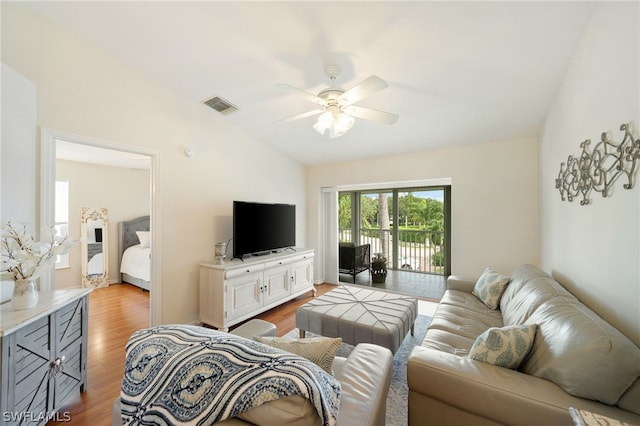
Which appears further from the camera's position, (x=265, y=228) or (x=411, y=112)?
(x=265, y=228)

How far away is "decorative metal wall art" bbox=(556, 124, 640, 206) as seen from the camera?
1233 mm

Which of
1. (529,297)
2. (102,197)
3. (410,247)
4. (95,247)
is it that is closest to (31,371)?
(529,297)

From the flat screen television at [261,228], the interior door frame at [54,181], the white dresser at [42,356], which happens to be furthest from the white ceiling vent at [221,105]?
the white dresser at [42,356]

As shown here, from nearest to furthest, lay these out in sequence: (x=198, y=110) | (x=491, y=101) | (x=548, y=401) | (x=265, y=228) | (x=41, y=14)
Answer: (x=548, y=401)
(x=41, y=14)
(x=491, y=101)
(x=198, y=110)
(x=265, y=228)

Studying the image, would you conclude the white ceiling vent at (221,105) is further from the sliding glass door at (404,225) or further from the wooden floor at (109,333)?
the sliding glass door at (404,225)

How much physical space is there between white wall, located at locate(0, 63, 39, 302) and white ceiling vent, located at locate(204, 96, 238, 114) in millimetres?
1379

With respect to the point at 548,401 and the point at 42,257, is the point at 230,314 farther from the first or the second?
the point at 548,401

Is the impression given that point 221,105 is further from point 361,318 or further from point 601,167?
point 601,167

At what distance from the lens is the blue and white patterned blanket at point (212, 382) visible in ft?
2.25

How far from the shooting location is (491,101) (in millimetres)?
2502

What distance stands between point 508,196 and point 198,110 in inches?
159

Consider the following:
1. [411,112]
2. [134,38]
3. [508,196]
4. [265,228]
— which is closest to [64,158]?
[134,38]

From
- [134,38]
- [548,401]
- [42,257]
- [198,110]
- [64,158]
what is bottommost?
[548,401]

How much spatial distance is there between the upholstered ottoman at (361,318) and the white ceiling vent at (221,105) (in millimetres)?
2400
